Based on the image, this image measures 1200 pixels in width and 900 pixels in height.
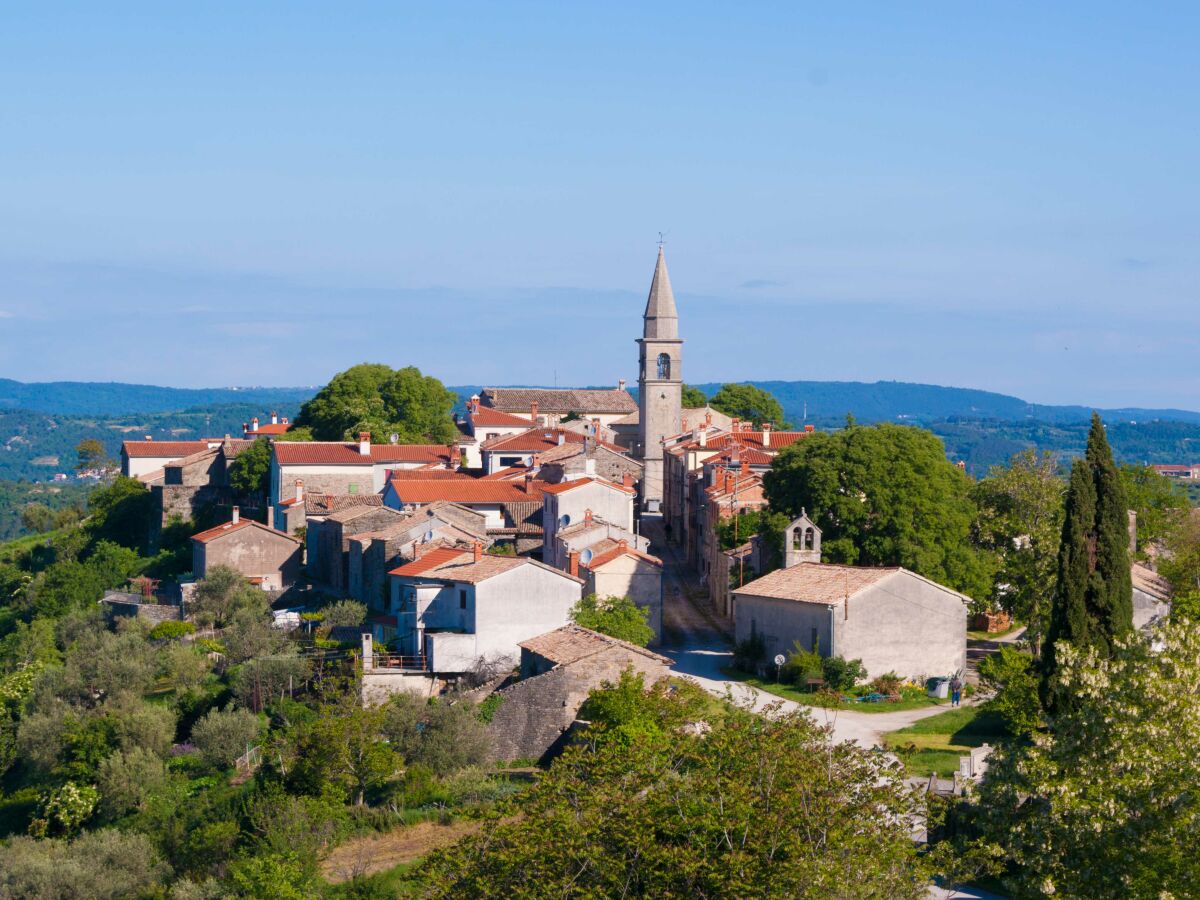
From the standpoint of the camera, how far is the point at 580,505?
5969 centimetres

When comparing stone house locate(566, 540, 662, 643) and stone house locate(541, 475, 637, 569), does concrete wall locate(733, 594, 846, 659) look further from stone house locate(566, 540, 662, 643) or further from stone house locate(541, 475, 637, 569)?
stone house locate(541, 475, 637, 569)

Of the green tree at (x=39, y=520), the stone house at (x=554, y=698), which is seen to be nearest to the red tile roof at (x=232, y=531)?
the stone house at (x=554, y=698)

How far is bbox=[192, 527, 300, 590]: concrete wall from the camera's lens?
62094 millimetres

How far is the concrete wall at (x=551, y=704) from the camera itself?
135 ft

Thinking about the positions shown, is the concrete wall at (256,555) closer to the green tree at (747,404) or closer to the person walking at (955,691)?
the person walking at (955,691)

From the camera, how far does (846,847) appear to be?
937 inches

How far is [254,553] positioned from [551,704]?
80.7 ft

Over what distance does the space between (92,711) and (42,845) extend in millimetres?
9405

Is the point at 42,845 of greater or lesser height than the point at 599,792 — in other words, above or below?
below

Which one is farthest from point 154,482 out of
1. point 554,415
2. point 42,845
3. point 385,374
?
point 42,845

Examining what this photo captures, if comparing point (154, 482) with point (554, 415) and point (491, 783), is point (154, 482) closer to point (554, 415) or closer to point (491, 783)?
point (554, 415)

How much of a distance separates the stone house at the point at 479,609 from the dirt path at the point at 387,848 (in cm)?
890

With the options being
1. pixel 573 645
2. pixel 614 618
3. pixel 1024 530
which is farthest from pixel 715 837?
pixel 1024 530

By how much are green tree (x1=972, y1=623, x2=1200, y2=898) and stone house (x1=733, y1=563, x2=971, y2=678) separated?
1417cm
